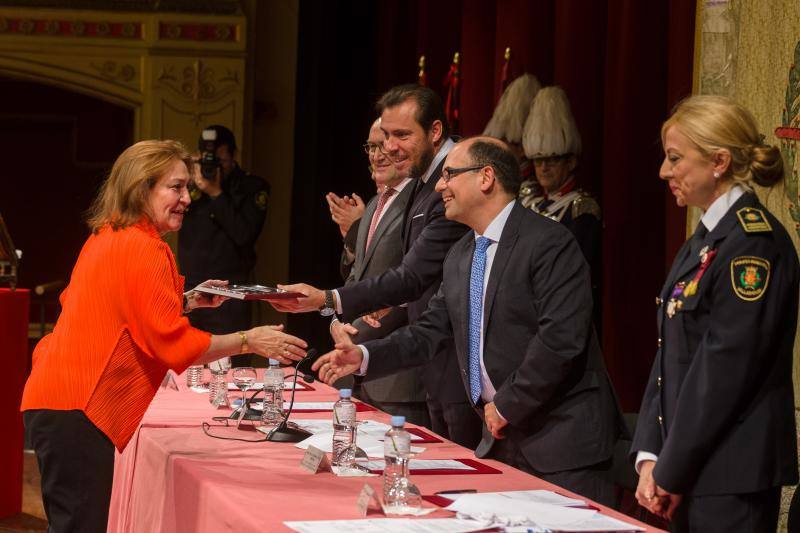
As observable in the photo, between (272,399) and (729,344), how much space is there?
137 cm

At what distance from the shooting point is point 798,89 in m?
3.39

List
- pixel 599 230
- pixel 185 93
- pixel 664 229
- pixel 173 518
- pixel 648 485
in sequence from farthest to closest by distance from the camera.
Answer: pixel 185 93
pixel 664 229
pixel 599 230
pixel 173 518
pixel 648 485

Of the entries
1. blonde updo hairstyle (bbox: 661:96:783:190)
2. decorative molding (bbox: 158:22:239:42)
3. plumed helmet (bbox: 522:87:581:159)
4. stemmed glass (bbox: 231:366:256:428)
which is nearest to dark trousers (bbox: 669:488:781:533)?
blonde updo hairstyle (bbox: 661:96:783:190)

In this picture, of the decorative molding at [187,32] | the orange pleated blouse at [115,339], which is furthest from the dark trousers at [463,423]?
Answer: the decorative molding at [187,32]

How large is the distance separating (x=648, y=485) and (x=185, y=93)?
607 cm

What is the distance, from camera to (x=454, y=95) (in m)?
6.29

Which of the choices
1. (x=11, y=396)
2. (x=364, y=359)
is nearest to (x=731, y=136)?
(x=364, y=359)

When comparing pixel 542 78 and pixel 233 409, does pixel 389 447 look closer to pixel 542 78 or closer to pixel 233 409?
pixel 233 409

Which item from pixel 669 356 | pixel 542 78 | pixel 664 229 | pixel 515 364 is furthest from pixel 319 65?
pixel 669 356

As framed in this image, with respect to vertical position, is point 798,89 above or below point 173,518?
above

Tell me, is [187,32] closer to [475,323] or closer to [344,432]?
[475,323]

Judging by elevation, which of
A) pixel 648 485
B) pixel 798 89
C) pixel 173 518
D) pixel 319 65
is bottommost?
pixel 173 518

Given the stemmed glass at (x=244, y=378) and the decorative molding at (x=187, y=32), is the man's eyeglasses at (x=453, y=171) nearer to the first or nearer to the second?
the stemmed glass at (x=244, y=378)

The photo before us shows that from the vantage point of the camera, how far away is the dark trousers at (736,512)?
2.35 m
